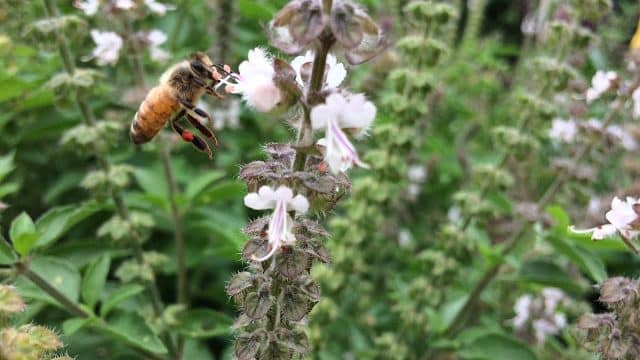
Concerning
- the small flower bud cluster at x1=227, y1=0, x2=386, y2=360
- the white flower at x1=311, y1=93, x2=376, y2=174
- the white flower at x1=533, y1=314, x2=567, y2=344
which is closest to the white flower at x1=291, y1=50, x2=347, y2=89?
the small flower bud cluster at x1=227, y1=0, x2=386, y2=360

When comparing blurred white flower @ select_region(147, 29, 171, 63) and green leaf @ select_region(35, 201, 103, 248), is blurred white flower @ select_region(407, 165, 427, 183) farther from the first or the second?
green leaf @ select_region(35, 201, 103, 248)

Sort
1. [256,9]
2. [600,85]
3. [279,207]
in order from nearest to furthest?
[279,207]
[600,85]
[256,9]

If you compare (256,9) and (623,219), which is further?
(256,9)

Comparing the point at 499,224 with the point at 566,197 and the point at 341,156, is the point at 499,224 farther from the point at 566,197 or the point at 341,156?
the point at 341,156

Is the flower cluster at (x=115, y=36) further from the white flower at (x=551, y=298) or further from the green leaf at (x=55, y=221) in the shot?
the white flower at (x=551, y=298)

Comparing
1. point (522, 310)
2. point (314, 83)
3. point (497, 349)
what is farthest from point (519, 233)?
point (314, 83)

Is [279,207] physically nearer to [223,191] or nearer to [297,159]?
[297,159]
